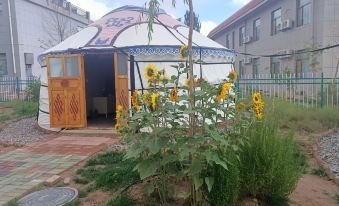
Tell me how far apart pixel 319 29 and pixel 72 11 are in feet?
56.9

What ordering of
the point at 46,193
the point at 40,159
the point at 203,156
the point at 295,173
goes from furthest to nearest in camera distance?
the point at 40,159
the point at 46,193
the point at 295,173
the point at 203,156

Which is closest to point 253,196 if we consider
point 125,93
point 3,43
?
point 125,93

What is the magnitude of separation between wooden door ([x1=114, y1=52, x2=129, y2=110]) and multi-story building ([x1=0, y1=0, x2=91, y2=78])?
33.3 feet

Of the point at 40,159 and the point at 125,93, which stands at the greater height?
the point at 125,93

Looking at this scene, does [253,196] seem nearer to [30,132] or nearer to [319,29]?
[30,132]

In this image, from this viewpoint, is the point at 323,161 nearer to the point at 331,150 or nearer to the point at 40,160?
the point at 331,150

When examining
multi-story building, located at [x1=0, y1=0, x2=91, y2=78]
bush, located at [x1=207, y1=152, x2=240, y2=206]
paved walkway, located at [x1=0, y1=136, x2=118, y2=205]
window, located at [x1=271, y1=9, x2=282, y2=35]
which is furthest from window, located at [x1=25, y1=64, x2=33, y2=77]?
bush, located at [x1=207, y1=152, x2=240, y2=206]

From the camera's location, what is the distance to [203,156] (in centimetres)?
258

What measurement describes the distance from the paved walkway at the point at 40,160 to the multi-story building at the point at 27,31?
1054 centimetres

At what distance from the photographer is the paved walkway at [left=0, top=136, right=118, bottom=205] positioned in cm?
389

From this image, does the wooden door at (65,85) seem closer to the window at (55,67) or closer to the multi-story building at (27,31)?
the window at (55,67)

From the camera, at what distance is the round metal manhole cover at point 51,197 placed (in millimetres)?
3348

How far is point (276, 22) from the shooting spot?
14.8 metres

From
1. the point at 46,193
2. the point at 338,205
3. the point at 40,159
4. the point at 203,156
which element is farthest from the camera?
the point at 40,159
